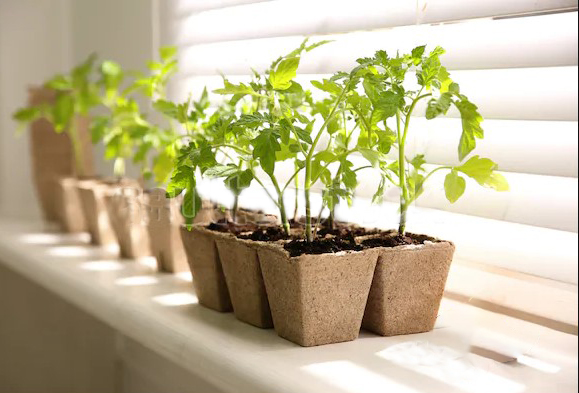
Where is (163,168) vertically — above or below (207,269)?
above

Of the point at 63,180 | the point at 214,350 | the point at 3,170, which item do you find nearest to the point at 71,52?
the point at 3,170

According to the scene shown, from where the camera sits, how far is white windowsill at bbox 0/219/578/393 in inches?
36.9

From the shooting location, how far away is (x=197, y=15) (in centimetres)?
180

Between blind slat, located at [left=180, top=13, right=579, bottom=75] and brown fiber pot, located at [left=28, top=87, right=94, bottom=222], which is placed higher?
blind slat, located at [left=180, top=13, right=579, bottom=75]

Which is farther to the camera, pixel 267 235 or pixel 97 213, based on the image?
pixel 97 213

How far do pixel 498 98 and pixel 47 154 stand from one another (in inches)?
58.2

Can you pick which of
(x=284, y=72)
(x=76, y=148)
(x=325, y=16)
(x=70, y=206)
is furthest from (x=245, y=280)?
(x=76, y=148)

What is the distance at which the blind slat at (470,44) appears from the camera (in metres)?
1.00

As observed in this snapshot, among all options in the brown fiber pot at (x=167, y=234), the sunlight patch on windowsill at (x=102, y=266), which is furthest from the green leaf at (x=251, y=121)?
the sunlight patch on windowsill at (x=102, y=266)

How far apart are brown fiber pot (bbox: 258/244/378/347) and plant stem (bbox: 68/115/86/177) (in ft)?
3.74

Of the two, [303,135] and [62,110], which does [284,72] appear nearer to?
[303,135]

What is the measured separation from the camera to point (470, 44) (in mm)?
1120

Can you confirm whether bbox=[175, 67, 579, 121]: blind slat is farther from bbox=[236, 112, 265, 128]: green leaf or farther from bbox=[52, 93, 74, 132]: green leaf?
bbox=[52, 93, 74, 132]: green leaf

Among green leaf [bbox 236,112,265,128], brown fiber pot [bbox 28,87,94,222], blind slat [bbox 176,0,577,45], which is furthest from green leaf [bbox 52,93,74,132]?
green leaf [bbox 236,112,265,128]
